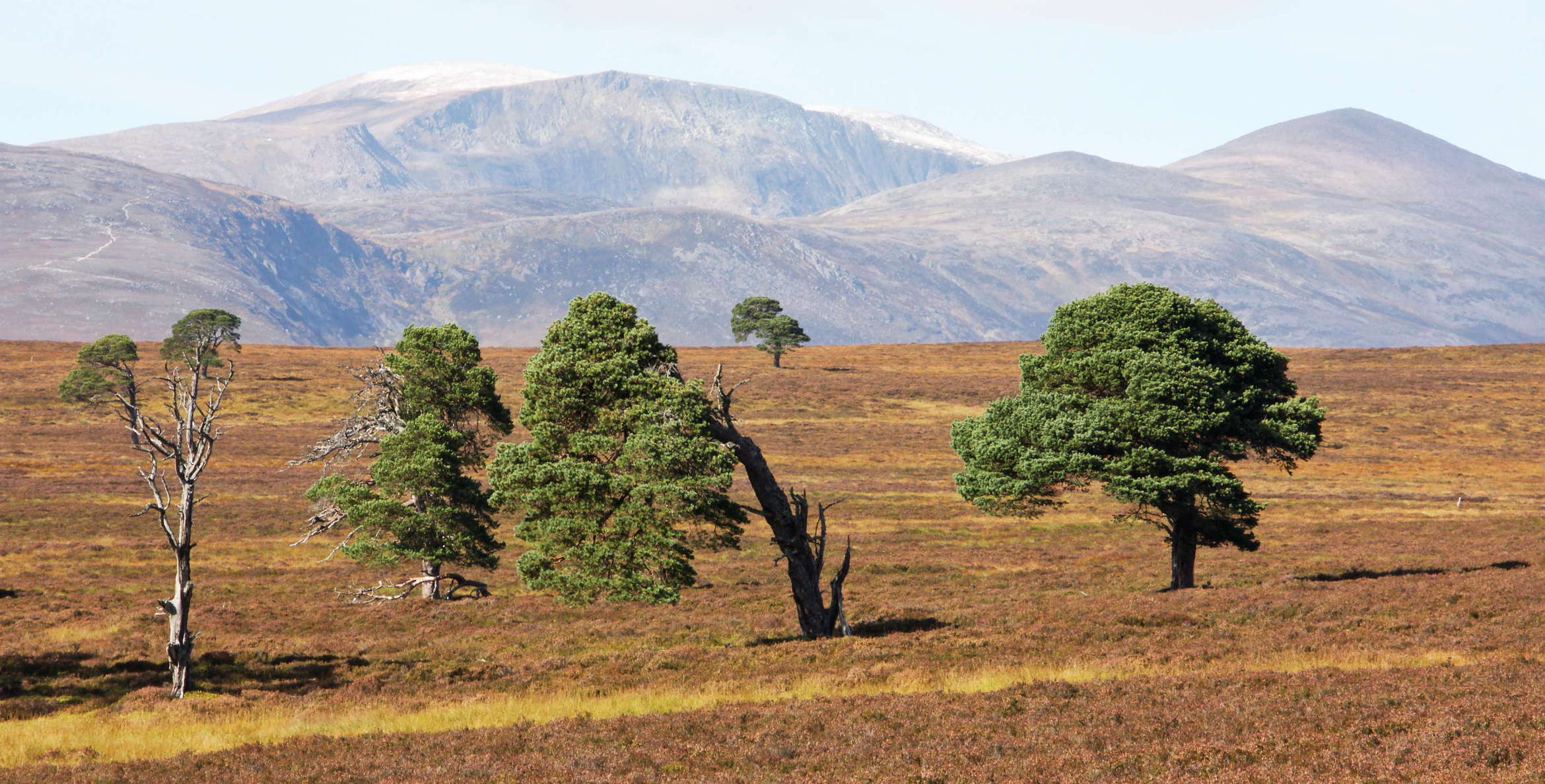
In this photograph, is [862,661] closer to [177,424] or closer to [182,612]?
[182,612]

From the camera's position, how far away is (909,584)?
4528 cm

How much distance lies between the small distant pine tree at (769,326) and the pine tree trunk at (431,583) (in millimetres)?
109486

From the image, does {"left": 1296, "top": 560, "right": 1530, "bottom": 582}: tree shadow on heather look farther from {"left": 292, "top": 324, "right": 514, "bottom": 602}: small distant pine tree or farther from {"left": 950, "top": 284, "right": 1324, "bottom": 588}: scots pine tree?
{"left": 292, "top": 324, "right": 514, "bottom": 602}: small distant pine tree

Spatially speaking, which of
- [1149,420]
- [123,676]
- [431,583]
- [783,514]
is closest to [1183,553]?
[1149,420]

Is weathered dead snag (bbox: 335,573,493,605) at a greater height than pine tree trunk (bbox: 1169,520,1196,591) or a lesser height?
lesser

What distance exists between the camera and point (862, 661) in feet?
85.6

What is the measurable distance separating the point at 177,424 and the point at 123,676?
22.5 feet

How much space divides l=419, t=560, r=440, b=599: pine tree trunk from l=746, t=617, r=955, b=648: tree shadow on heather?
51.0 ft

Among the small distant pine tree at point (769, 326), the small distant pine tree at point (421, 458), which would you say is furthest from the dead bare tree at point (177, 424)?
the small distant pine tree at point (769, 326)

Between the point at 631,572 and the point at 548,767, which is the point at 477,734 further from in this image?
the point at 631,572

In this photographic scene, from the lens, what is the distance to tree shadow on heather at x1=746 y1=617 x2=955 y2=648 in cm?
3069

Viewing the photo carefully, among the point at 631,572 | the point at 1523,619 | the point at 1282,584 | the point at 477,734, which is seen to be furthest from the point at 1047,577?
the point at 477,734

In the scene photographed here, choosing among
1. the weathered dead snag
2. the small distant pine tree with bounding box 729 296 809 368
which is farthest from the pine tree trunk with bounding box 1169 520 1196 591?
the small distant pine tree with bounding box 729 296 809 368

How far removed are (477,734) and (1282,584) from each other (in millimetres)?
26094
